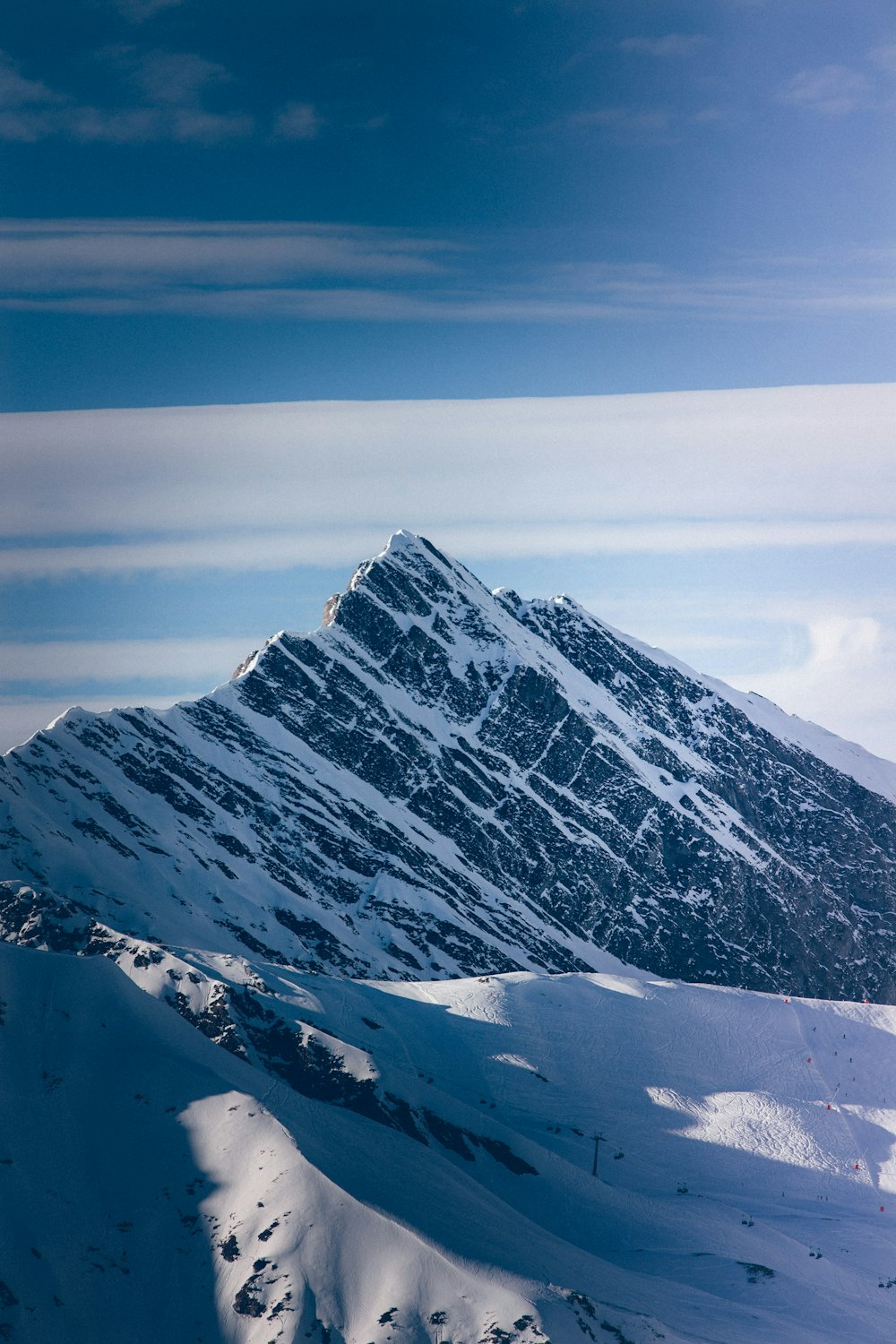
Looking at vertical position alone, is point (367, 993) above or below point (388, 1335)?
above

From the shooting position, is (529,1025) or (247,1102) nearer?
(247,1102)

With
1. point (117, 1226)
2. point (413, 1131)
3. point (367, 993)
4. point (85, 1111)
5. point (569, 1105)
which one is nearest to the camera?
point (117, 1226)

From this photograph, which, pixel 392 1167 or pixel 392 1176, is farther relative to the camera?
pixel 392 1167

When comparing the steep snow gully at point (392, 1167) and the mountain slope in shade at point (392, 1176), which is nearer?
the mountain slope in shade at point (392, 1176)

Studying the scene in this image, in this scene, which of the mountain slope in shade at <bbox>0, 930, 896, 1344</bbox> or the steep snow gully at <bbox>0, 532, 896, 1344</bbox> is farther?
the steep snow gully at <bbox>0, 532, 896, 1344</bbox>

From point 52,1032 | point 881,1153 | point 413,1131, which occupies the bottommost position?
point 881,1153

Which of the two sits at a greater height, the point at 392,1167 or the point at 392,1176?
the point at 392,1167

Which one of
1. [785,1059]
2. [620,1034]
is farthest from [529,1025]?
[785,1059]

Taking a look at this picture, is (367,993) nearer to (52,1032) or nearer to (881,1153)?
(52,1032)
